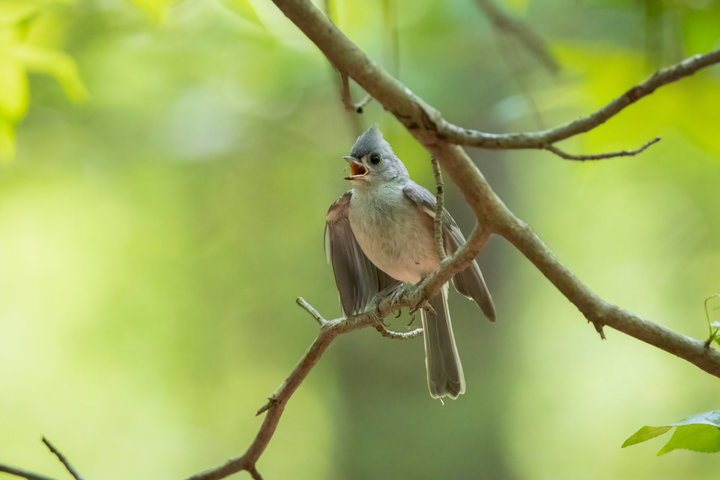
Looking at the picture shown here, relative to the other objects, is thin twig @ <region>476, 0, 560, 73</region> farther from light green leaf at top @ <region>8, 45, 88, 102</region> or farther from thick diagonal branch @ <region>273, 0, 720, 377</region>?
light green leaf at top @ <region>8, 45, 88, 102</region>

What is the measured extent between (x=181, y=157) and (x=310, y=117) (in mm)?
1321

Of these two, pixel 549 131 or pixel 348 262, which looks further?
pixel 348 262

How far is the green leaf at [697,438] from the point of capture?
4.71 ft

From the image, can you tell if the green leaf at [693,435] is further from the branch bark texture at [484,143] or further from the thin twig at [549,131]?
the thin twig at [549,131]

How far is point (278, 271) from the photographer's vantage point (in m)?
8.34

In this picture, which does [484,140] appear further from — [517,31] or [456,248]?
[456,248]

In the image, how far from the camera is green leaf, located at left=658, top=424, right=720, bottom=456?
144cm

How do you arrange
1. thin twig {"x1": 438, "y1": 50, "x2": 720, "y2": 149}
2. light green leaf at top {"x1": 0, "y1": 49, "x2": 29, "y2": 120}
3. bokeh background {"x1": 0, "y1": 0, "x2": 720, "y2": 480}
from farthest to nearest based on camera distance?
bokeh background {"x1": 0, "y1": 0, "x2": 720, "y2": 480}
light green leaf at top {"x1": 0, "y1": 49, "x2": 29, "y2": 120}
thin twig {"x1": 438, "y1": 50, "x2": 720, "y2": 149}

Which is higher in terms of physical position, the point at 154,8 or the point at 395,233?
the point at 154,8

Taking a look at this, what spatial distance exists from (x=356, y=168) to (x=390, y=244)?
1.91ft

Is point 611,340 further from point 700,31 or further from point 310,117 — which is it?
point 700,31

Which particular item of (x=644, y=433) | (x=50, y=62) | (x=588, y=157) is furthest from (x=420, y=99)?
(x=50, y=62)

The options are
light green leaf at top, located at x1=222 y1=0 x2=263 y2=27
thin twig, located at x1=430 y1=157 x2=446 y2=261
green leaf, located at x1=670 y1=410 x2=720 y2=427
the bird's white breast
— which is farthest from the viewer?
the bird's white breast

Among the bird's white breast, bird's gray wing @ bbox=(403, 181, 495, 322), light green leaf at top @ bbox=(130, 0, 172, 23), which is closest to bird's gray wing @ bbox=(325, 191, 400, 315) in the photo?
the bird's white breast
